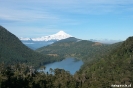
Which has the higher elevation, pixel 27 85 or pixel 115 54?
pixel 115 54

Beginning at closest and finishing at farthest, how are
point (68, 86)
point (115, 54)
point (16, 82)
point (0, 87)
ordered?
point (0, 87), point (16, 82), point (68, 86), point (115, 54)

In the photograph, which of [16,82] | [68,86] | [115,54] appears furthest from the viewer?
[115,54]

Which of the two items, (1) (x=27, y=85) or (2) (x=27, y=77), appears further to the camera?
(2) (x=27, y=77)

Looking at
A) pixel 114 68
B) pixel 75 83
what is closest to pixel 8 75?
pixel 75 83

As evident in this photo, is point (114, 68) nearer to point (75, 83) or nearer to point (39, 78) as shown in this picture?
point (75, 83)

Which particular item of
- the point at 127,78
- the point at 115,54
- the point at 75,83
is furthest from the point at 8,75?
the point at 115,54

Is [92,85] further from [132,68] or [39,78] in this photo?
[132,68]
